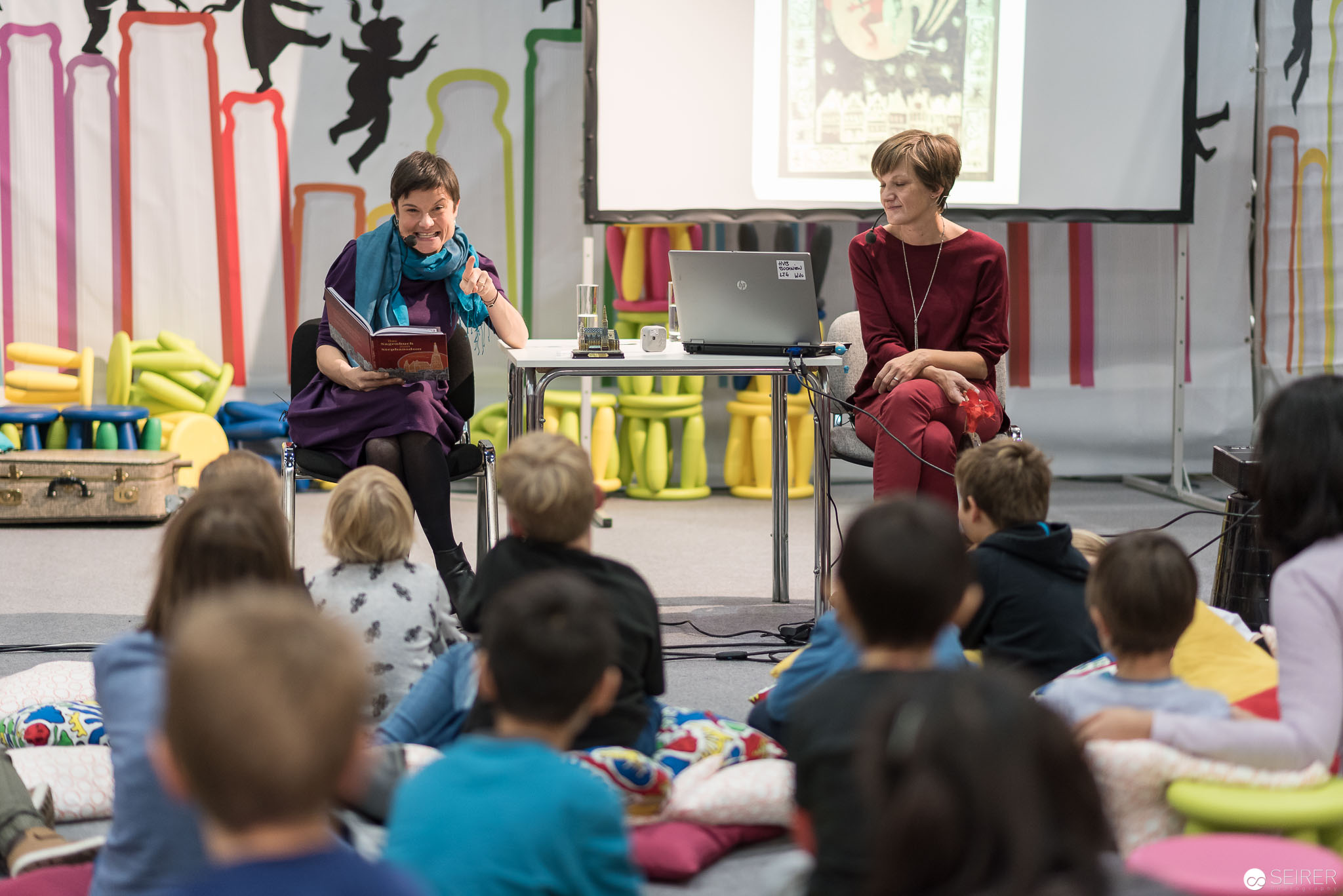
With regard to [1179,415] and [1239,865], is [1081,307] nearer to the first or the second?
[1179,415]

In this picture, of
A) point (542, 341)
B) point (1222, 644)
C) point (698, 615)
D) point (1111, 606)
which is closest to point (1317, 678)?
point (1111, 606)

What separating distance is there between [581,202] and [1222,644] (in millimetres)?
3416

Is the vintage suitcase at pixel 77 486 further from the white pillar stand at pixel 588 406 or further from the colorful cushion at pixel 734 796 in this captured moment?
the colorful cushion at pixel 734 796

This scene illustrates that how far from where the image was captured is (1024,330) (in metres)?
5.03

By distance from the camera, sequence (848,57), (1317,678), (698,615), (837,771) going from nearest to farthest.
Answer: (837,771) < (1317,678) < (698,615) < (848,57)

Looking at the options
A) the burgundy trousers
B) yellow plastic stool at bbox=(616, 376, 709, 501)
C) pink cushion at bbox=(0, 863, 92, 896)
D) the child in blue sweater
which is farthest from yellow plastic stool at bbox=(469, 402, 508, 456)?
the child in blue sweater

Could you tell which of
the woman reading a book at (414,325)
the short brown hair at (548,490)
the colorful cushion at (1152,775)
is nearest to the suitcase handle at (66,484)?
the woman reading a book at (414,325)

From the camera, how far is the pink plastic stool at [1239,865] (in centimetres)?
118

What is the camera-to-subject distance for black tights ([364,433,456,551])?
287 cm

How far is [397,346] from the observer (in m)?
2.70

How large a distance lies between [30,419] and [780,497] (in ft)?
8.86

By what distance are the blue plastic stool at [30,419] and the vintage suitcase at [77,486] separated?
21 centimetres

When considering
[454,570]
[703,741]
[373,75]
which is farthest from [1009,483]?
[373,75]

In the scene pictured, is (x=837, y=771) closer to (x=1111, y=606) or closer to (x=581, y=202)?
(x=1111, y=606)
